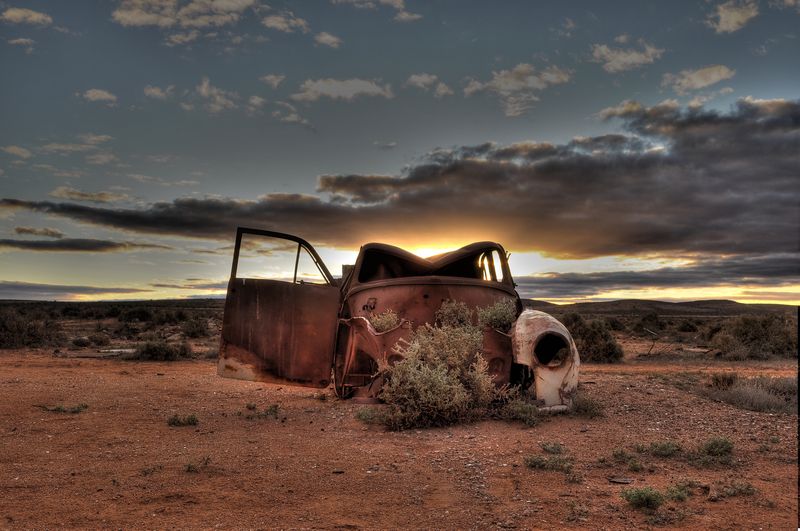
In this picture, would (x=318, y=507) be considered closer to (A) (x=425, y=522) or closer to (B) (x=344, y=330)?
(A) (x=425, y=522)

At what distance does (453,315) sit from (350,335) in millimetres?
1538

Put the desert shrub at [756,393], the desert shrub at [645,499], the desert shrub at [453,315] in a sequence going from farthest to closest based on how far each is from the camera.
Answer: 1. the desert shrub at [756,393]
2. the desert shrub at [453,315]
3. the desert shrub at [645,499]

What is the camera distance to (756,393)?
847 centimetres

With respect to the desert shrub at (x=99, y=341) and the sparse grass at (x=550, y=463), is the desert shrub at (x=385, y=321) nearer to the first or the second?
the sparse grass at (x=550, y=463)

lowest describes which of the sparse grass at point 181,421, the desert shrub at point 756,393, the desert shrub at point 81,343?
the desert shrub at point 81,343

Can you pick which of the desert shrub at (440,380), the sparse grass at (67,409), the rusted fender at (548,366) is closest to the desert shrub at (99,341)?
the sparse grass at (67,409)

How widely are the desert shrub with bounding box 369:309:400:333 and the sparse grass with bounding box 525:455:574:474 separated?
2927mm

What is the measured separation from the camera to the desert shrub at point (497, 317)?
782 centimetres

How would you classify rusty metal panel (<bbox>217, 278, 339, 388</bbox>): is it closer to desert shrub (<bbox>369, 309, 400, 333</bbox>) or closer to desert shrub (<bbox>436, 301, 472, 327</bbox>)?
desert shrub (<bbox>369, 309, 400, 333</bbox>)

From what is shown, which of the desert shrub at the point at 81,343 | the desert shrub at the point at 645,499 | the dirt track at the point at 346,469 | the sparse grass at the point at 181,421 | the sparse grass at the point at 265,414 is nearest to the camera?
the dirt track at the point at 346,469

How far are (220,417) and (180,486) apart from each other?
3.12m

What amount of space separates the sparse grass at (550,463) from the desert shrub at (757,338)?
15615 millimetres

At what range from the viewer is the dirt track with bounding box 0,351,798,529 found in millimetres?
3971

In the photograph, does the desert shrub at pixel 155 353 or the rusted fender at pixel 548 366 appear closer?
the rusted fender at pixel 548 366
